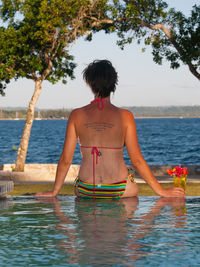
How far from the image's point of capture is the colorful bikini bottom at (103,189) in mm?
5332

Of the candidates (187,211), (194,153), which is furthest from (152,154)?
(187,211)

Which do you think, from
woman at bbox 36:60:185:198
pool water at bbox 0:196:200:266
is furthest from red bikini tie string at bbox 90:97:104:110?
pool water at bbox 0:196:200:266

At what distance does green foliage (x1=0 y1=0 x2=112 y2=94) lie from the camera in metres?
22.6

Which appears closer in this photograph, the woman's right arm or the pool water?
the pool water

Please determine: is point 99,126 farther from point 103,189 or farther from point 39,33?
point 39,33

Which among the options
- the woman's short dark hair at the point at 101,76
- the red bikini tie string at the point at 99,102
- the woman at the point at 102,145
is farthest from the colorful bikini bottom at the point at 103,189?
the woman's short dark hair at the point at 101,76

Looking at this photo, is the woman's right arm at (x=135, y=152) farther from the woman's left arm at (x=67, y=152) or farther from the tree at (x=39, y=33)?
the tree at (x=39, y=33)

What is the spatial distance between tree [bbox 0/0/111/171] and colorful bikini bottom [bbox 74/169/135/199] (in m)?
17.7

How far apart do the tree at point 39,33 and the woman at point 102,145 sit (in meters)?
17.7

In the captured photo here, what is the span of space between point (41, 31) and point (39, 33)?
0.14 metres

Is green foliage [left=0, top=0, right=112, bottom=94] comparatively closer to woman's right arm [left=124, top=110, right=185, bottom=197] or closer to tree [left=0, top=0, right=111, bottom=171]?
tree [left=0, top=0, right=111, bottom=171]

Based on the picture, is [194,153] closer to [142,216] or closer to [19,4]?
[19,4]

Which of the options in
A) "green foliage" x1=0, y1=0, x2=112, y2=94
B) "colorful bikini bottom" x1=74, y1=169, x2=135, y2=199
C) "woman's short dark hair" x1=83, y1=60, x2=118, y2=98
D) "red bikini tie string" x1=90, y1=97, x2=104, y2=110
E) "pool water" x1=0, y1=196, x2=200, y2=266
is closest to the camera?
"pool water" x1=0, y1=196, x2=200, y2=266

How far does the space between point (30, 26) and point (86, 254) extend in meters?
20.2
